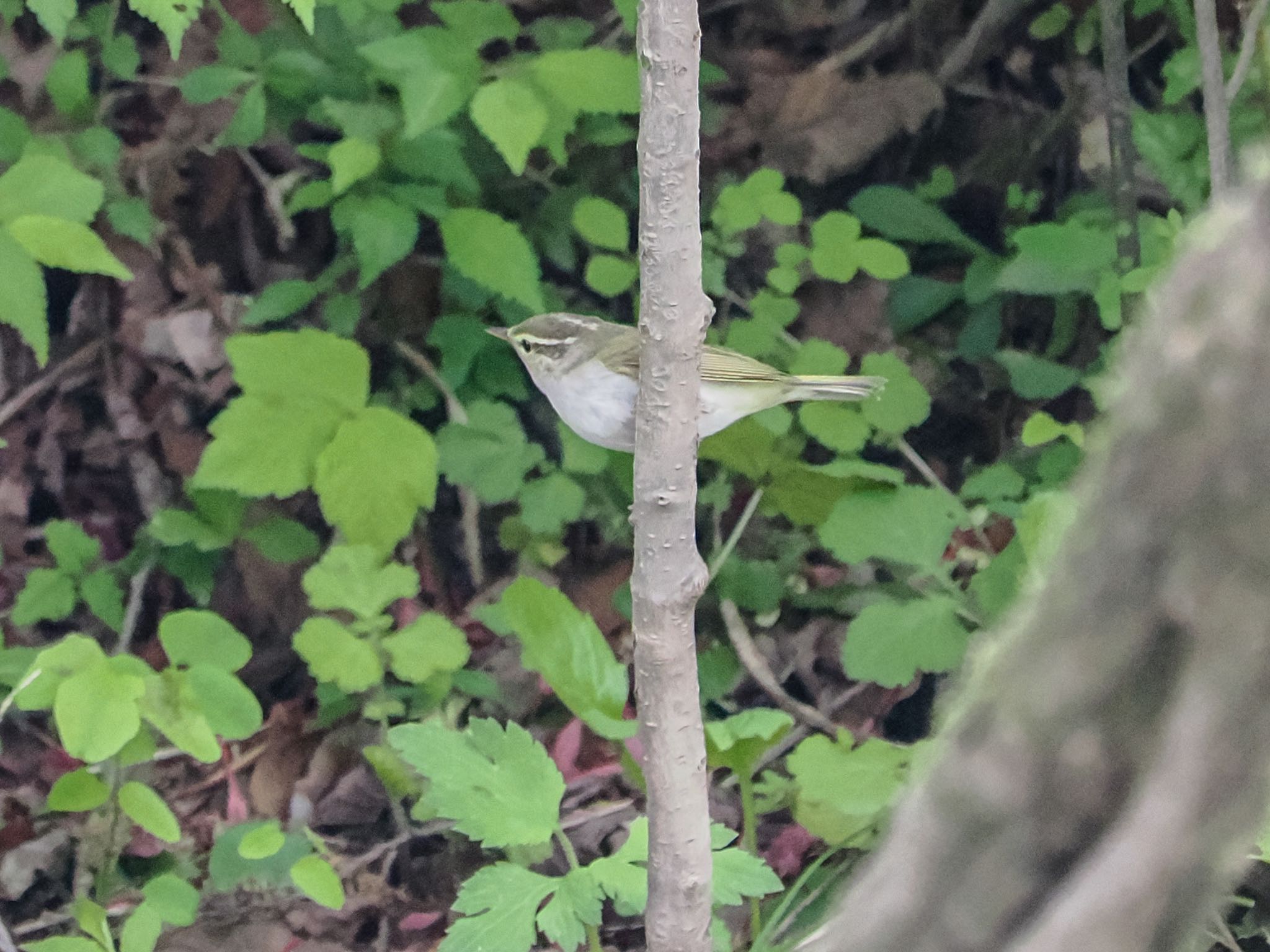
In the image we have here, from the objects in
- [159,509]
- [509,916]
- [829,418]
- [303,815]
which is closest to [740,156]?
[829,418]

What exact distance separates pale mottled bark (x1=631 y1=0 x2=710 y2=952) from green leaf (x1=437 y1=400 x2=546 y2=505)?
88 centimetres

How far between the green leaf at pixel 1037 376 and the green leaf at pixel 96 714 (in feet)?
4.89

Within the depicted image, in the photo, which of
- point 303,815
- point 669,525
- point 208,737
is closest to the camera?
point 669,525

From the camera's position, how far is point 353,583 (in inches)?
68.6

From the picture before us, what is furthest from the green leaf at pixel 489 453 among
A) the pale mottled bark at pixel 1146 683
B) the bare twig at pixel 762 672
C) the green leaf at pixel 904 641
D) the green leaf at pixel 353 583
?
the pale mottled bark at pixel 1146 683

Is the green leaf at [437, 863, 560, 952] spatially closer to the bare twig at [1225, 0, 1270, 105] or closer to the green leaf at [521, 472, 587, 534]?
the green leaf at [521, 472, 587, 534]

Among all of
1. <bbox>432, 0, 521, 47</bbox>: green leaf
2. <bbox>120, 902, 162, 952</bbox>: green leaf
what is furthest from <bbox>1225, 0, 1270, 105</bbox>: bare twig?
<bbox>120, 902, 162, 952</bbox>: green leaf

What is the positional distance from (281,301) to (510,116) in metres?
0.62

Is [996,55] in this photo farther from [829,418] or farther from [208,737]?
[208,737]

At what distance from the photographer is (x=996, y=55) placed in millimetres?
2414

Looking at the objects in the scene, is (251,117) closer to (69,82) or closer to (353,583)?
(69,82)

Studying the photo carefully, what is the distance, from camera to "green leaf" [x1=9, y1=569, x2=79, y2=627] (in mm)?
1998

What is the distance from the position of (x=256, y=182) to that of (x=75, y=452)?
0.63 meters

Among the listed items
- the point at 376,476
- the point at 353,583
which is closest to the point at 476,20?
the point at 376,476
